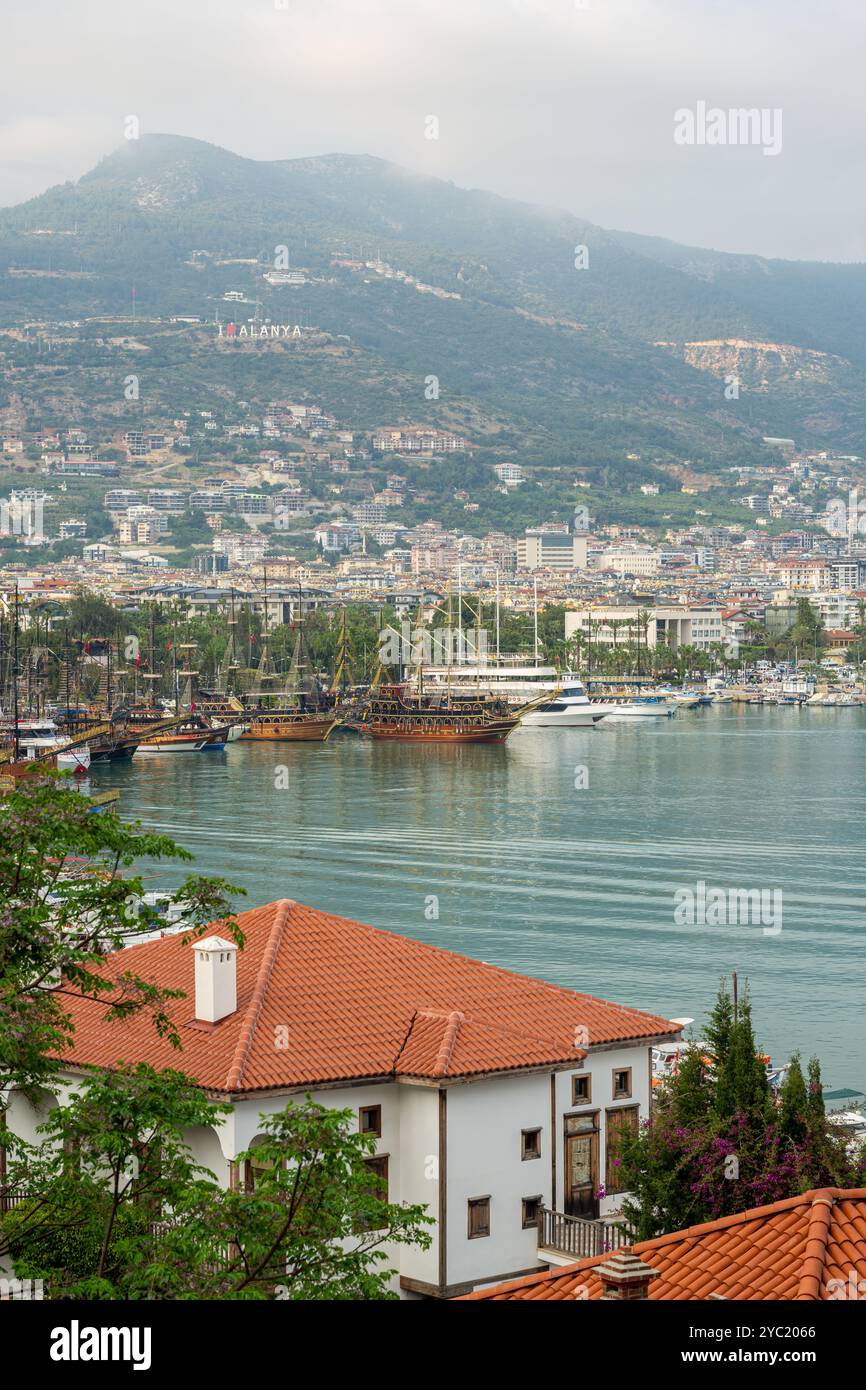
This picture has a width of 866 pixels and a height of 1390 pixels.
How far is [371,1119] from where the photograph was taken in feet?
35.9

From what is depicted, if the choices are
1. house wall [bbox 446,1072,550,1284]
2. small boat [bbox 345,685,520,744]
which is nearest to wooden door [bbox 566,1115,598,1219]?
house wall [bbox 446,1072,550,1284]

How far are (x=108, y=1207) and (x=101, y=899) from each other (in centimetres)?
127

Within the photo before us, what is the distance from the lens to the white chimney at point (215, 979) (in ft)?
36.8

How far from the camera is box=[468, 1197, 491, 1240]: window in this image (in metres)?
10.8

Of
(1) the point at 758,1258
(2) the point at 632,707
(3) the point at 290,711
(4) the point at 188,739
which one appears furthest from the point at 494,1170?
(2) the point at 632,707

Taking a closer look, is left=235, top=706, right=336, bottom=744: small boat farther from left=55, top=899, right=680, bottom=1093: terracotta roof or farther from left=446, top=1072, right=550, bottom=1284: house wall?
left=446, top=1072, right=550, bottom=1284: house wall

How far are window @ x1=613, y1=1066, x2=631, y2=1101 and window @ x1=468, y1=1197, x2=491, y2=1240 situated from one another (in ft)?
5.01

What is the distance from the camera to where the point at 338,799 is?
2092 inches

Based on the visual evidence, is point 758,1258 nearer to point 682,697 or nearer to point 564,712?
point 564,712

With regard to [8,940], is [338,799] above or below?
below

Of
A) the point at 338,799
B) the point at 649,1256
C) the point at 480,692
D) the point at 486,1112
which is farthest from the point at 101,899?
the point at 480,692

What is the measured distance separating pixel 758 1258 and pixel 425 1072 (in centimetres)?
334

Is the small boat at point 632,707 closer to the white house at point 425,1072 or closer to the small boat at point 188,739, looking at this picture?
the small boat at point 188,739
